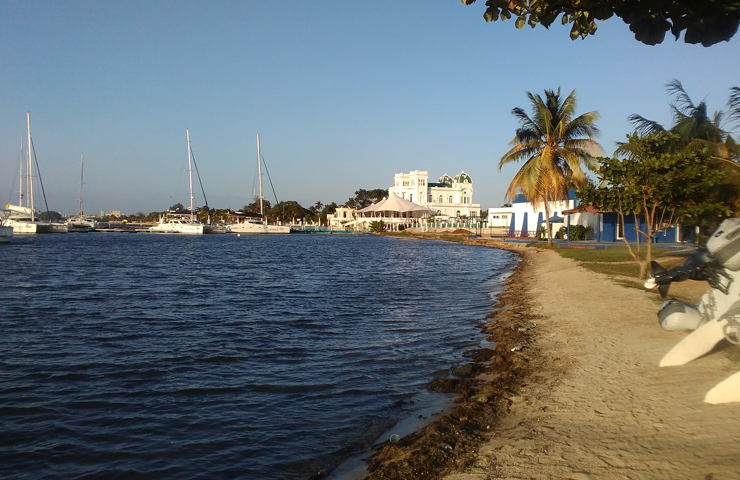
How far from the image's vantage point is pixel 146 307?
1719 cm

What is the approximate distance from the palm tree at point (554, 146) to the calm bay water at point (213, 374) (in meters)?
16.2

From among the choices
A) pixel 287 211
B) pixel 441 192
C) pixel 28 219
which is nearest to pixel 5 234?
pixel 28 219

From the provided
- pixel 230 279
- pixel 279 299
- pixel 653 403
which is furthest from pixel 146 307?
pixel 653 403

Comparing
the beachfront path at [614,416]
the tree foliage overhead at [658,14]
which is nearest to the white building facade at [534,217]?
the beachfront path at [614,416]

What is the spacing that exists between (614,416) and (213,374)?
681 cm

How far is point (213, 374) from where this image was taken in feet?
31.3

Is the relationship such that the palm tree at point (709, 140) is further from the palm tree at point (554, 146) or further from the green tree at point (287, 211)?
the green tree at point (287, 211)

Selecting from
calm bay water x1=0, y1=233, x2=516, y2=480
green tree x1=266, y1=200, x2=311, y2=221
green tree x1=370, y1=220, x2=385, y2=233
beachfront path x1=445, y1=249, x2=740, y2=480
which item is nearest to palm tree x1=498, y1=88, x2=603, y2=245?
calm bay water x1=0, y1=233, x2=516, y2=480

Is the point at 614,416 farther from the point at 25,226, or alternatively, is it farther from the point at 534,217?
the point at 25,226

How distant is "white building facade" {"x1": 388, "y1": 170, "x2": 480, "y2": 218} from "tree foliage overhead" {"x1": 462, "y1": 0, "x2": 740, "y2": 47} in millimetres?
110679

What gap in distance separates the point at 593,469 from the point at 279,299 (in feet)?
51.6

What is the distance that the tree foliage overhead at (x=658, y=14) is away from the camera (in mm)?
3449

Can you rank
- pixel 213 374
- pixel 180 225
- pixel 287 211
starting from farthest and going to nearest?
pixel 287 211 < pixel 180 225 < pixel 213 374

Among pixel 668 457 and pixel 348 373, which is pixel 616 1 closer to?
pixel 668 457
